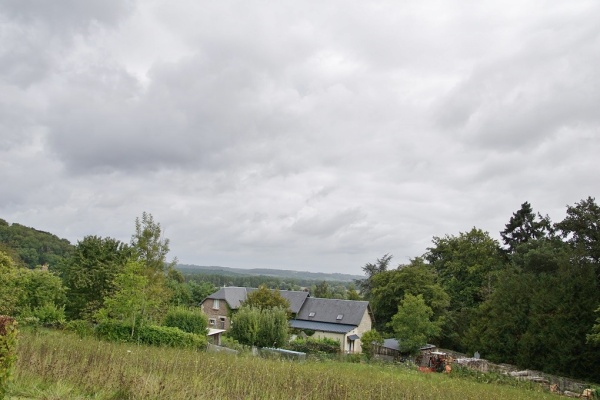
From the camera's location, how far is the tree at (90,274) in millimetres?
24625

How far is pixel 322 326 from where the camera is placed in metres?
43.6

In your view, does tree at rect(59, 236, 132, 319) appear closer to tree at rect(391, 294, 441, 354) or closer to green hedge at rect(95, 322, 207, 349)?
green hedge at rect(95, 322, 207, 349)

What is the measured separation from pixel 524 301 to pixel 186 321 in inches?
861

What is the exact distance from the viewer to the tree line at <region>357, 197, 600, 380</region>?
85.8ft

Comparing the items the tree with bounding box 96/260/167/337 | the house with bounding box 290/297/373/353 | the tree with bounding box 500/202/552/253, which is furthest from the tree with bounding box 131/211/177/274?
the tree with bounding box 500/202/552/253

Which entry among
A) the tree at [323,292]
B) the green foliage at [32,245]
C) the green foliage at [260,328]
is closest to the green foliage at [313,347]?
the green foliage at [260,328]

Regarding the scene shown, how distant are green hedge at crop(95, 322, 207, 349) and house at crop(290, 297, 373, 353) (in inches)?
892

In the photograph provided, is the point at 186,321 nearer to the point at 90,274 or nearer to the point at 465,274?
the point at 90,274

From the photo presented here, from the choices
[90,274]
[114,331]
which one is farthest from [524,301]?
[90,274]

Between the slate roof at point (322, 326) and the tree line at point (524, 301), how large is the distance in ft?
14.9

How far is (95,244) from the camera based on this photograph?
83.9 ft

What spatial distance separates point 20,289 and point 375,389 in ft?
70.0

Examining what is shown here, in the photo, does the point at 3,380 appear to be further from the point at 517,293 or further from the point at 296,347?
the point at 517,293

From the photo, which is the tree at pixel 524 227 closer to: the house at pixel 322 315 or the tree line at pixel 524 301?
the tree line at pixel 524 301
